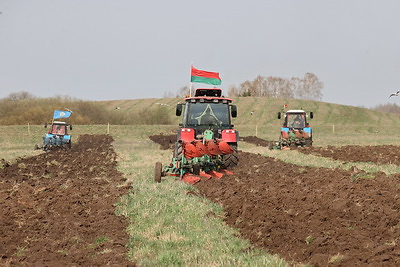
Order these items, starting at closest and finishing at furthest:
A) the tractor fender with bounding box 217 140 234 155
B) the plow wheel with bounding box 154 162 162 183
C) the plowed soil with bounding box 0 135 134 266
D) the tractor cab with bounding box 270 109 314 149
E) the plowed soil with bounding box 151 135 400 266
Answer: the plowed soil with bounding box 151 135 400 266 → the plowed soil with bounding box 0 135 134 266 → the plow wheel with bounding box 154 162 162 183 → the tractor fender with bounding box 217 140 234 155 → the tractor cab with bounding box 270 109 314 149

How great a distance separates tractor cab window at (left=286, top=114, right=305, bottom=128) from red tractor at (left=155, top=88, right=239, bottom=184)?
1051 centimetres

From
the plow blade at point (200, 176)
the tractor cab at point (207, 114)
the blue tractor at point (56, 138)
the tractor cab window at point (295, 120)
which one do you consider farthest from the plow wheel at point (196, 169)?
the blue tractor at point (56, 138)

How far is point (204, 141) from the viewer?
1141 centimetres

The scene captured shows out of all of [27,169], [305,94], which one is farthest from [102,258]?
[305,94]

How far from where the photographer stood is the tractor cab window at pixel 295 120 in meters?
22.9

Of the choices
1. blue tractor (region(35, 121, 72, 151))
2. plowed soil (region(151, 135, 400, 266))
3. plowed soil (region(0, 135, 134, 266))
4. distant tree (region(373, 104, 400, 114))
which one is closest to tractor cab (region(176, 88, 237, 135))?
plowed soil (region(0, 135, 134, 266))

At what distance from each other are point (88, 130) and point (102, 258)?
39776mm

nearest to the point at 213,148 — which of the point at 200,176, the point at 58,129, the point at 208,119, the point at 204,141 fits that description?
the point at 204,141

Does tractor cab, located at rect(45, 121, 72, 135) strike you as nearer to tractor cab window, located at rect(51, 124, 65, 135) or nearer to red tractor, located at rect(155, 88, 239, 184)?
tractor cab window, located at rect(51, 124, 65, 135)

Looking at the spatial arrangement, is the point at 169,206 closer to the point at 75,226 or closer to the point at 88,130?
the point at 75,226

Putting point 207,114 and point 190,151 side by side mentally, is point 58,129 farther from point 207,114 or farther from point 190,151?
point 190,151

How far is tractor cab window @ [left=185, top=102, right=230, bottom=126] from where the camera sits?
12.4 meters

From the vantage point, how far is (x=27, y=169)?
14.9 meters

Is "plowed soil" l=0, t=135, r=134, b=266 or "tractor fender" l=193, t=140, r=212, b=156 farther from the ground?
"tractor fender" l=193, t=140, r=212, b=156
